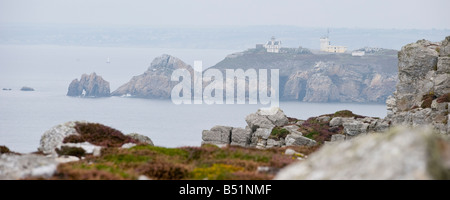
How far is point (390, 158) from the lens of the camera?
1386cm

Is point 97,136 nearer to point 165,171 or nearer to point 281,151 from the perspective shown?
point 281,151

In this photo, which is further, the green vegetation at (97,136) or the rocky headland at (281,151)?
the green vegetation at (97,136)

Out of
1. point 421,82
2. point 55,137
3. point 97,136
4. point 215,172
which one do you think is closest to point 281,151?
point 97,136

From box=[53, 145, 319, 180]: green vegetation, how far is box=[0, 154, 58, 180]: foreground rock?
382 mm

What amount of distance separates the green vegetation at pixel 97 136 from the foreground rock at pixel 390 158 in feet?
55.4

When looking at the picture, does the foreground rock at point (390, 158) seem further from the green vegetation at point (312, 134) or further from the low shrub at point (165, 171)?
the green vegetation at point (312, 134)

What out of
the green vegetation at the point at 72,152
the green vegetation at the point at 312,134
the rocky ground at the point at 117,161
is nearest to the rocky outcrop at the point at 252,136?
the green vegetation at the point at 312,134

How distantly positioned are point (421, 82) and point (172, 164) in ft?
→ 133

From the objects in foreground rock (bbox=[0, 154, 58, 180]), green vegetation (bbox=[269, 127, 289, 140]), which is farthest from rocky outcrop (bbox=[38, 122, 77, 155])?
green vegetation (bbox=[269, 127, 289, 140])

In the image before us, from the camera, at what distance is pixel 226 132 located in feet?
190

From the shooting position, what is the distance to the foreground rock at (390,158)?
44.0ft

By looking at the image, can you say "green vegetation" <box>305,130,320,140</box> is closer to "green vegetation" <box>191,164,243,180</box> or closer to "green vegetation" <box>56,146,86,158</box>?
"green vegetation" <box>56,146,86,158</box>
